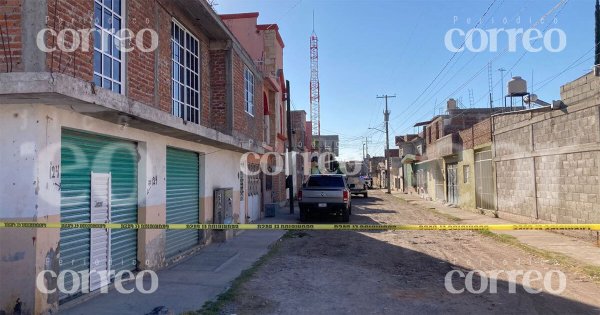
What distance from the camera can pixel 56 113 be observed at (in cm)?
555

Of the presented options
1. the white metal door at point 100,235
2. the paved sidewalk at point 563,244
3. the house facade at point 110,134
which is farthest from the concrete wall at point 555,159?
the white metal door at point 100,235

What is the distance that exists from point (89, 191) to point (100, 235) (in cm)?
75

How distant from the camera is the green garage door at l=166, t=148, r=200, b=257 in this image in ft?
31.7

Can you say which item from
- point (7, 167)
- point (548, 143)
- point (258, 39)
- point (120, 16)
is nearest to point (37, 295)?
point (7, 167)

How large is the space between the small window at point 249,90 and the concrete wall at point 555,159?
9716 mm

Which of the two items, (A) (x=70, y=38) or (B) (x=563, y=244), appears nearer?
(A) (x=70, y=38)

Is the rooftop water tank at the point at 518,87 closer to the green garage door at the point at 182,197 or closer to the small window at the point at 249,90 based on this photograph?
the small window at the point at 249,90

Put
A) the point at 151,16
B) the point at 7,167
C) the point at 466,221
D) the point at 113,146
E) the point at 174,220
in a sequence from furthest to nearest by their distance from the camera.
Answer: the point at 466,221 < the point at 174,220 < the point at 151,16 < the point at 113,146 < the point at 7,167

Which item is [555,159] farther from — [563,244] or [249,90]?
[249,90]

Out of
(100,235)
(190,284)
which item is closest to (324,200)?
(190,284)

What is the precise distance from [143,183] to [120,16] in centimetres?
292

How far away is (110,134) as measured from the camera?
22.9 ft

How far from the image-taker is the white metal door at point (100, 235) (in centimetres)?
672

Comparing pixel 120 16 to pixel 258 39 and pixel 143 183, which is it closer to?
pixel 143 183
